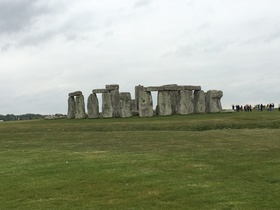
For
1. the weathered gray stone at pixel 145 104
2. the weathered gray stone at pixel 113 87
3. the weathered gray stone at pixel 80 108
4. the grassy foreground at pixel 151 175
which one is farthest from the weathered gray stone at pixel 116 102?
the grassy foreground at pixel 151 175

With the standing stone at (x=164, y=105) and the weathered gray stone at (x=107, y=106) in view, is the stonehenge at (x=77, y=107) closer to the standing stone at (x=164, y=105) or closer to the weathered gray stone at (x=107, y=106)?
the weathered gray stone at (x=107, y=106)

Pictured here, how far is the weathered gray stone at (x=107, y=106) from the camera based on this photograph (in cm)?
4569

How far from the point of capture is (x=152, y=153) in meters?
19.0

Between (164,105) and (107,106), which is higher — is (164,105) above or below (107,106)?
below

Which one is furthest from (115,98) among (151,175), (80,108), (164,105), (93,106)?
(151,175)

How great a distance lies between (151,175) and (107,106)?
108 feet

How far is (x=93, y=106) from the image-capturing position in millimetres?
47438

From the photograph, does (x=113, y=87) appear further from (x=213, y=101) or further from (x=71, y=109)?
(x=213, y=101)

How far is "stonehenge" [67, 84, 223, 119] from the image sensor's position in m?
44.3

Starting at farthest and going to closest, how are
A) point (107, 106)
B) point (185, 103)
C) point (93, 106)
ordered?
point (93, 106) < point (107, 106) < point (185, 103)

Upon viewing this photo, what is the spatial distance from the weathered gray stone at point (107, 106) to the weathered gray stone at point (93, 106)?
5.23ft

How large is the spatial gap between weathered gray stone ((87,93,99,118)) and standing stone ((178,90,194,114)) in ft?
32.8

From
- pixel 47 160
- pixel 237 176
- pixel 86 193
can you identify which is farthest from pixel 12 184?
pixel 237 176

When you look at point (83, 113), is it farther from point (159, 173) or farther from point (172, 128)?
point (159, 173)
